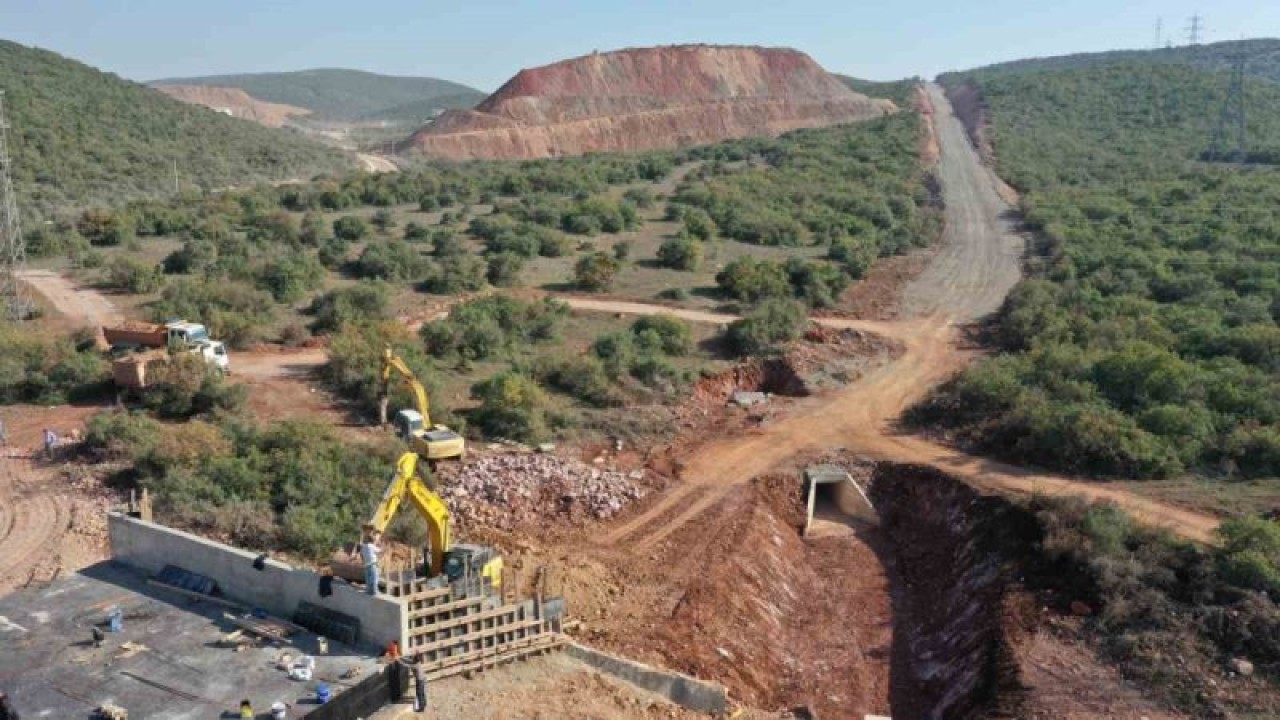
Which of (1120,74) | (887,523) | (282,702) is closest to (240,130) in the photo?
(887,523)

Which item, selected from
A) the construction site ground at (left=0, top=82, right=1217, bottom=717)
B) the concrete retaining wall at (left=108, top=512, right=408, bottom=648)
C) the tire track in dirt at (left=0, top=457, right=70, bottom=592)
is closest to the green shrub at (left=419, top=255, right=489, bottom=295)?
the construction site ground at (left=0, top=82, right=1217, bottom=717)

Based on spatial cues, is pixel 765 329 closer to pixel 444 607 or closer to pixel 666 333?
pixel 666 333

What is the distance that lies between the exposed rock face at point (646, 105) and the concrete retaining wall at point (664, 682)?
83.1 meters

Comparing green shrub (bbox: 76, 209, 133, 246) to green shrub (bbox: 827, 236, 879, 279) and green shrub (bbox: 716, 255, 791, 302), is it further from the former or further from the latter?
green shrub (bbox: 827, 236, 879, 279)

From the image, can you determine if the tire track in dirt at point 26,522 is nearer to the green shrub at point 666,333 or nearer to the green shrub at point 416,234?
the green shrub at point 666,333

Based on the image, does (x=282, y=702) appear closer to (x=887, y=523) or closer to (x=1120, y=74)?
(x=887, y=523)

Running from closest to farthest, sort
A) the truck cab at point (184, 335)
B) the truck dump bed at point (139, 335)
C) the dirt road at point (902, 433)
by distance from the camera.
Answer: the dirt road at point (902, 433) < the truck cab at point (184, 335) < the truck dump bed at point (139, 335)

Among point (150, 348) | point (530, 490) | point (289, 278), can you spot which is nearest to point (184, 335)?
point (150, 348)

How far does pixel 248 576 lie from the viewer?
12.7m

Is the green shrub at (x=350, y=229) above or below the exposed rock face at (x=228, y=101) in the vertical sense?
below

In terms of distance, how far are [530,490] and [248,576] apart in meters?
7.90

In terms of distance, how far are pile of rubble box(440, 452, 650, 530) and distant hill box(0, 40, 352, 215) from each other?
35623mm

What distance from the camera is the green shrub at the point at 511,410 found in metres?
22.6

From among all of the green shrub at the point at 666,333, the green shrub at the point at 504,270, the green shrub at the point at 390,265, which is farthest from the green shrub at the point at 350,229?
the green shrub at the point at 666,333
